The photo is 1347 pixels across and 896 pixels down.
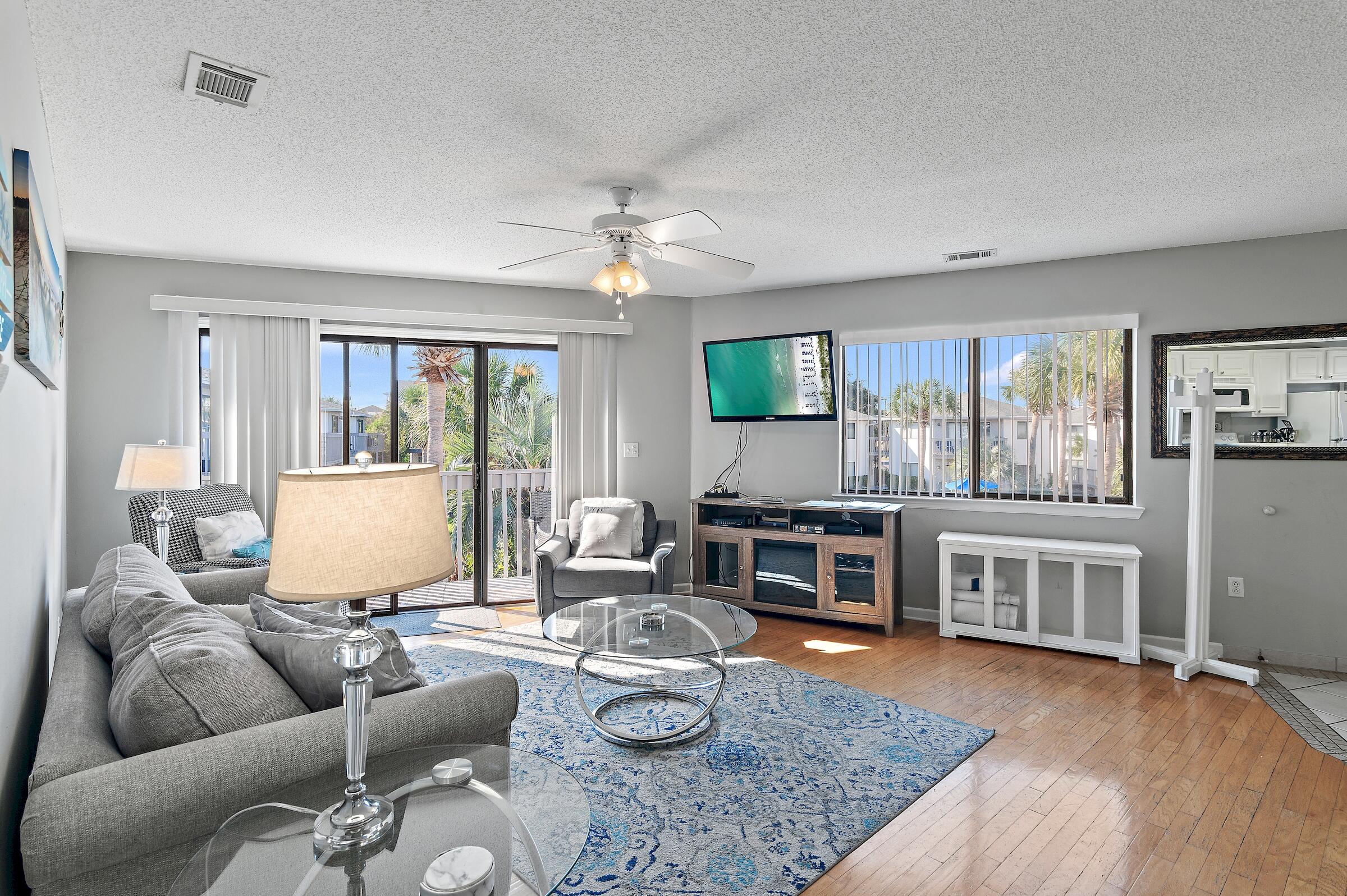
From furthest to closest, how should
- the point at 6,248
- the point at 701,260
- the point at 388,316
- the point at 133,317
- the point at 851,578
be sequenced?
the point at 388,316 < the point at 851,578 < the point at 133,317 < the point at 701,260 < the point at 6,248

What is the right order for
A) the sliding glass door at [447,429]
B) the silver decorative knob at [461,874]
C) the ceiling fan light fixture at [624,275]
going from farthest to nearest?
the sliding glass door at [447,429] < the ceiling fan light fixture at [624,275] < the silver decorative knob at [461,874]

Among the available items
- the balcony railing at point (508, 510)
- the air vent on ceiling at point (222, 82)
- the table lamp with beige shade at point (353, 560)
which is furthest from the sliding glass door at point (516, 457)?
the table lamp with beige shade at point (353, 560)

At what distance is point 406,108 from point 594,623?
2.23 metres

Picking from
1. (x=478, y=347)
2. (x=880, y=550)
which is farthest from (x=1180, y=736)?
(x=478, y=347)

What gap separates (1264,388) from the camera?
4004mm

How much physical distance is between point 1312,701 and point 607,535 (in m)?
3.92

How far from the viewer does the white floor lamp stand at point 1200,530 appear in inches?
147

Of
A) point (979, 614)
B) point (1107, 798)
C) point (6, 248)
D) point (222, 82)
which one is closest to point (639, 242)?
point (222, 82)

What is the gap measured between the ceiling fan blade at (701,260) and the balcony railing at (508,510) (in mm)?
2702

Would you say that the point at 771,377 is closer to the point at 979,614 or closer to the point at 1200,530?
the point at 979,614

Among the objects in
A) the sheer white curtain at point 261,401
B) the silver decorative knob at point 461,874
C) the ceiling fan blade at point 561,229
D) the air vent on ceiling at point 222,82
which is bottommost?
the silver decorative knob at point 461,874

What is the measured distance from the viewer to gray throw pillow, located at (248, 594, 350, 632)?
1.93 metres

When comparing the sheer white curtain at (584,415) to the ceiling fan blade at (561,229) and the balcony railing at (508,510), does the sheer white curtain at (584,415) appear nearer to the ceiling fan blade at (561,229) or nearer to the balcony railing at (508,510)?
the balcony railing at (508,510)

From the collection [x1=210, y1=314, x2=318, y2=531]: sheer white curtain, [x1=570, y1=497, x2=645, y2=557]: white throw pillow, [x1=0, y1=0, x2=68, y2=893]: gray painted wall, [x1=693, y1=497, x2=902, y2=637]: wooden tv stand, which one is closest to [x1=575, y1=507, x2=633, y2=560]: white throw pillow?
[x1=570, y1=497, x2=645, y2=557]: white throw pillow
